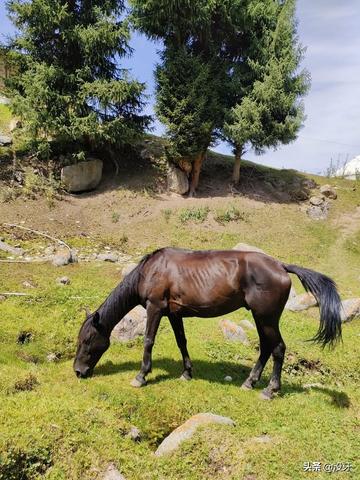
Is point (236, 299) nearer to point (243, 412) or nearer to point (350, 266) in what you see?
point (243, 412)

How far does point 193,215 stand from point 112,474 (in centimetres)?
1940

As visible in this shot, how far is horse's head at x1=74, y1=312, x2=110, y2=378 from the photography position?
27.4 ft

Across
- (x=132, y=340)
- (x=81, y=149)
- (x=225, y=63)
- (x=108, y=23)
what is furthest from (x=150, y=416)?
(x=225, y=63)

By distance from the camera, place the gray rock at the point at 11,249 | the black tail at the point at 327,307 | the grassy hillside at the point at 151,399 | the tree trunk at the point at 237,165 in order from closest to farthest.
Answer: the grassy hillside at the point at 151,399 < the black tail at the point at 327,307 < the gray rock at the point at 11,249 < the tree trunk at the point at 237,165

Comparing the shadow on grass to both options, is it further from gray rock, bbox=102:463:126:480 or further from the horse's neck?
gray rock, bbox=102:463:126:480

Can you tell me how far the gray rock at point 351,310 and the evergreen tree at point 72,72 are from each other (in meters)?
16.1

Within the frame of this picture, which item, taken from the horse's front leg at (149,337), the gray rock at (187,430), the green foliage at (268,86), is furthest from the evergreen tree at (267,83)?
the gray rock at (187,430)

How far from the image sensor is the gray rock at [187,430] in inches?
251

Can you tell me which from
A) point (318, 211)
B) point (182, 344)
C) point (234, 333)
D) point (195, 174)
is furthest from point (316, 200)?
point (182, 344)

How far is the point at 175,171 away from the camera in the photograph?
27.0 meters

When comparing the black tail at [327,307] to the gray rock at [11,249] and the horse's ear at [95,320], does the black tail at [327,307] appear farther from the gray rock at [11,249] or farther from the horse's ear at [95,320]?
the gray rock at [11,249]

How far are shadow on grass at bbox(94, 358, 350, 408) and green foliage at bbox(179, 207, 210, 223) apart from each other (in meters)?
14.9

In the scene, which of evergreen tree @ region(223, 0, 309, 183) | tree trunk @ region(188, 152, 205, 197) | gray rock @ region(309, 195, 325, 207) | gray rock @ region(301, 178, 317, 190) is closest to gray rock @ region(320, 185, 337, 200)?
→ gray rock @ region(301, 178, 317, 190)

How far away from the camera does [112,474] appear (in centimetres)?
580
